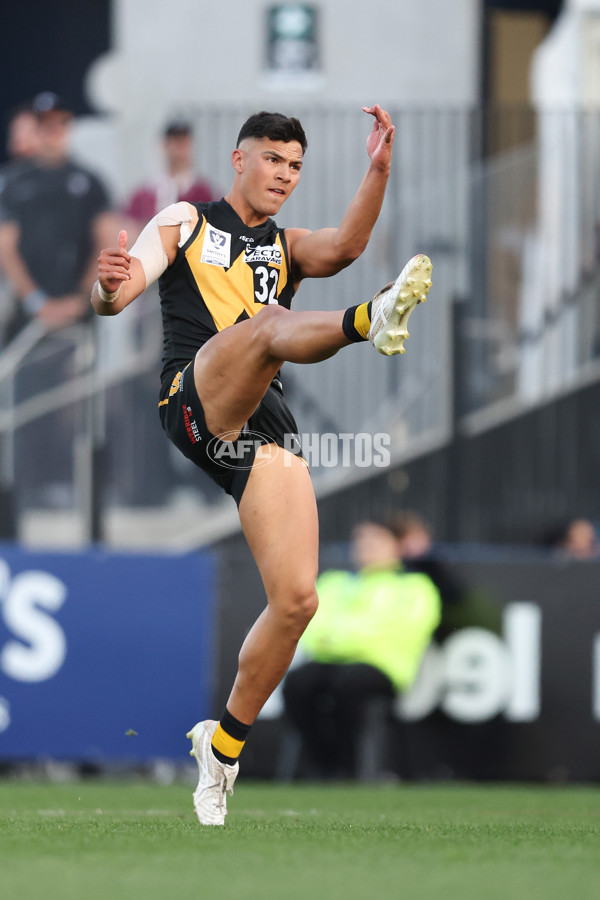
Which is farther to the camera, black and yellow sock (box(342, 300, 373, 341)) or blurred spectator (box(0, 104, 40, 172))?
blurred spectator (box(0, 104, 40, 172))

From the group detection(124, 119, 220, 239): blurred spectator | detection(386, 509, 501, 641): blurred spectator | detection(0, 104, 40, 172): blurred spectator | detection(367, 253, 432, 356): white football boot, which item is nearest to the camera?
detection(367, 253, 432, 356): white football boot

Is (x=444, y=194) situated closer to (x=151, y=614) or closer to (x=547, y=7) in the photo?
(x=151, y=614)

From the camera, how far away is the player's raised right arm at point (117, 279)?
186 inches

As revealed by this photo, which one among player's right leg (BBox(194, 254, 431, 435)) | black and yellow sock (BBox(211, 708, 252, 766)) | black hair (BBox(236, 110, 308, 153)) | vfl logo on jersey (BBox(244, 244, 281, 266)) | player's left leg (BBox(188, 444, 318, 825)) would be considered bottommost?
black and yellow sock (BBox(211, 708, 252, 766))

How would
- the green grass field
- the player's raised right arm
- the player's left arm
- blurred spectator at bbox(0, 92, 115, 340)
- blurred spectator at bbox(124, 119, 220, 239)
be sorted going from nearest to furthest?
the green grass field → the player's raised right arm → the player's left arm → blurred spectator at bbox(0, 92, 115, 340) → blurred spectator at bbox(124, 119, 220, 239)

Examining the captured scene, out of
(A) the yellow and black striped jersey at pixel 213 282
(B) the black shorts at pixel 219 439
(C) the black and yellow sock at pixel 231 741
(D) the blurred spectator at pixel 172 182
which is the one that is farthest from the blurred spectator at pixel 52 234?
(C) the black and yellow sock at pixel 231 741

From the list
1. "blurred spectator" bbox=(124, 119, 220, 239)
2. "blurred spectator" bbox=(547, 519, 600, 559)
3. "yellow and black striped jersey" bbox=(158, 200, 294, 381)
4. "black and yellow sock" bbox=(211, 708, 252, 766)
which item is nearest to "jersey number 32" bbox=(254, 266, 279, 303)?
"yellow and black striped jersey" bbox=(158, 200, 294, 381)

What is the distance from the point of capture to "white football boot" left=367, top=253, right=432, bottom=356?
436 centimetres

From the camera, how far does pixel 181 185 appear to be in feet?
33.1

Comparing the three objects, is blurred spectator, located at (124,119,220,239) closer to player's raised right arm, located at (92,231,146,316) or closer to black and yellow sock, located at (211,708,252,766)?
player's raised right arm, located at (92,231,146,316)

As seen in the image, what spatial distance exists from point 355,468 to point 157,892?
22.3 feet

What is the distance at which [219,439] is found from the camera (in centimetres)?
499

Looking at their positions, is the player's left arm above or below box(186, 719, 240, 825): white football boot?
above

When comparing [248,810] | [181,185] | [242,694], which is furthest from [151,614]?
[242,694]
